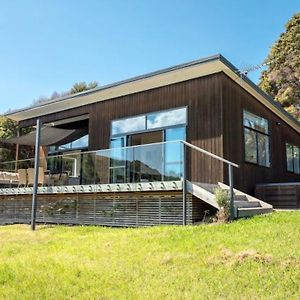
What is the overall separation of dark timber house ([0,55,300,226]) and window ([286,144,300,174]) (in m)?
1.17

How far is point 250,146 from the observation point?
44.5 ft

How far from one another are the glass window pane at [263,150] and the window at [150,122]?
3346mm

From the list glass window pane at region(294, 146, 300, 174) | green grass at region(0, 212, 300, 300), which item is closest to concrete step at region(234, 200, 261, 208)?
green grass at region(0, 212, 300, 300)

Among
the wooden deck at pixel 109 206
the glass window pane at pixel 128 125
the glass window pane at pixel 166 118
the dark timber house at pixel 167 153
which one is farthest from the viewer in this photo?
the glass window pane at pixel 128 125

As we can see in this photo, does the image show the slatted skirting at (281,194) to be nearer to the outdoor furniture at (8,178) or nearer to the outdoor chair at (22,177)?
the outdoor chair at (22,177)

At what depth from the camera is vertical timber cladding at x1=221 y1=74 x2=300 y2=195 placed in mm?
12219

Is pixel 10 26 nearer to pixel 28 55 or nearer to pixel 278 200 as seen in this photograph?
pixel 28 55

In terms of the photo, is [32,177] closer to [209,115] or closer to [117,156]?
[117,156]

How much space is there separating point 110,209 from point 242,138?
503cm

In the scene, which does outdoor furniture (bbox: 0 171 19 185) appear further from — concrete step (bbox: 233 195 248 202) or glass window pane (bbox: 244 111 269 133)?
glass window pane (bbox: 244 111 269 133)

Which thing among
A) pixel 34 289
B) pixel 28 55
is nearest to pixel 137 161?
pixel 34 289

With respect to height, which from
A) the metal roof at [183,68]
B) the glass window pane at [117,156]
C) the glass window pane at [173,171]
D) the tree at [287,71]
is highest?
the tree at [287,71]

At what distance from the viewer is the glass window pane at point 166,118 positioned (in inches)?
508

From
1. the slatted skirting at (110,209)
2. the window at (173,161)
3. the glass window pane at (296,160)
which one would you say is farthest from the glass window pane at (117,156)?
the glass window pane at (296,160)
